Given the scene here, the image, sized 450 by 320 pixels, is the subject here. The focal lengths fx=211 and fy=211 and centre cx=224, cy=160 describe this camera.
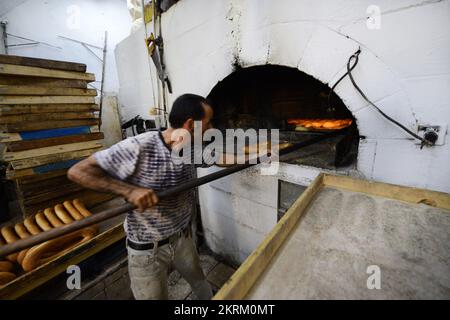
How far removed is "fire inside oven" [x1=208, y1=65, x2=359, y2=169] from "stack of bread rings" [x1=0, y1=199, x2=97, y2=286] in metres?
2.78

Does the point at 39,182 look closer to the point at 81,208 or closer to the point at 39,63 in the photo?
the point at 81,208

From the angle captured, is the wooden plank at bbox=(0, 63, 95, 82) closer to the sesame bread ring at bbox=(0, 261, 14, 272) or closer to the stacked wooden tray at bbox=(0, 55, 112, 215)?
the stacked wooden tray at bbox=(0, 55, 112, 215)

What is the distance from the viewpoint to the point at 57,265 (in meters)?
2.81

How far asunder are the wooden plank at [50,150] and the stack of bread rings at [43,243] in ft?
3.06

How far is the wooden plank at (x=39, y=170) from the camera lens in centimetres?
330

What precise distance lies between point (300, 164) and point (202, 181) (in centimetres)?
150

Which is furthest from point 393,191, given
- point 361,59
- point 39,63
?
point 39,63

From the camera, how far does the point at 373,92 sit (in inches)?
76.1

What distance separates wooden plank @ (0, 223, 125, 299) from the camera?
2451 mm

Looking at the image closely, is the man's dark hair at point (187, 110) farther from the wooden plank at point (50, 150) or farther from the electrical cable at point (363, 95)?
the wooden plank at point (50, 150)

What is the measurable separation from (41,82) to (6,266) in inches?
113

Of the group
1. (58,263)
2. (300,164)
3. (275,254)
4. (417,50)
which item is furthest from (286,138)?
(58,263)

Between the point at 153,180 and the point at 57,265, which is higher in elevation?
the point at 153,180
